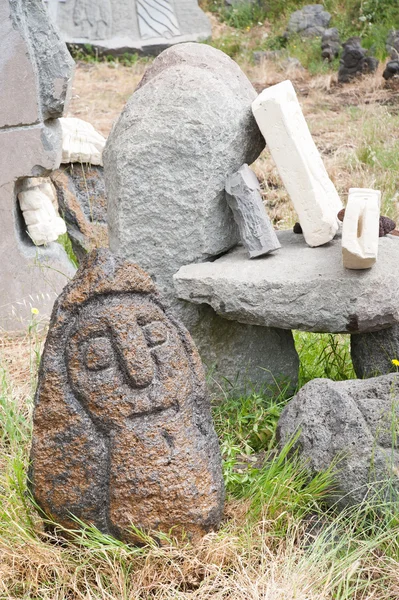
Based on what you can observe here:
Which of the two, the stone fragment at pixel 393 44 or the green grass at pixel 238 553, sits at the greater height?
the stone fragment at pixel 393 44

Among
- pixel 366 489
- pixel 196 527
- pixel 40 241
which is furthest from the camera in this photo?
pixel 40 241

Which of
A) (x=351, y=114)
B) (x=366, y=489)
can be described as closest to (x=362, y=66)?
(x=351, y=114)

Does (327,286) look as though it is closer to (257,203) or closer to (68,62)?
(257,203)

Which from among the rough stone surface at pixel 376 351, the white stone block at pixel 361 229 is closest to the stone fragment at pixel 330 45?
the rough stone surface at pixel 376 351

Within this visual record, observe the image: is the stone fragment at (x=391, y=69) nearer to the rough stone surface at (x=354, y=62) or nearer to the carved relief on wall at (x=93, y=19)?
the rough stone surface at (x=354, y=62)

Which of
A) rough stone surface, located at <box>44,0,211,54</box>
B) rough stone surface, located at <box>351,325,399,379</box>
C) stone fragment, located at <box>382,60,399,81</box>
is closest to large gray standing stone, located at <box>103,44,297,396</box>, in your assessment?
rough stone surface, located at <box>351,325,399,379</box>

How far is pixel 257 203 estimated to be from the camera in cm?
296

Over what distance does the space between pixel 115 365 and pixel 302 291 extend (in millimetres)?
806

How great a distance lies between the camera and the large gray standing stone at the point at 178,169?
297 cm

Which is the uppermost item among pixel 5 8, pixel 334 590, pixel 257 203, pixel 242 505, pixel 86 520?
pixel 5 8

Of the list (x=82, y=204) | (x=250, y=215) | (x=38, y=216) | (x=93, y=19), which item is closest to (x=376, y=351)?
(x=250, y=215)

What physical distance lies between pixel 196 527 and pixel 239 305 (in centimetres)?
86

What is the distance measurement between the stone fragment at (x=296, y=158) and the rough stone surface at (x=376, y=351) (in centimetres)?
41

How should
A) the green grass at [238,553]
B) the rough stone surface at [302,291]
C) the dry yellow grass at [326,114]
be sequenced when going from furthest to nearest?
the dry yellow grass at [326,114], the rough stone surface at [302,291], the green grass at [238,553]
